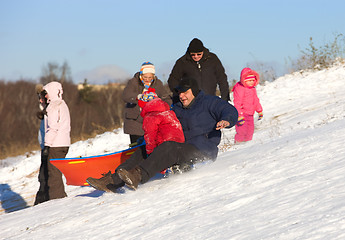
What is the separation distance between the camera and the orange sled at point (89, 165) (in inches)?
272

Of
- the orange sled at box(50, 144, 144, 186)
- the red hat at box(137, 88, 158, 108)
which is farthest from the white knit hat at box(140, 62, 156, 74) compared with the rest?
the orange sled at box(50, 144, 144, 186)

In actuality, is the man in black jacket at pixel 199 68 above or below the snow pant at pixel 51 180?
above

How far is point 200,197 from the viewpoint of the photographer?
5000mm

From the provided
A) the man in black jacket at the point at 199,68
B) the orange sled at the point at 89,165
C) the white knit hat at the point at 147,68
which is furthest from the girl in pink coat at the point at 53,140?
the man in black jacket at the point at 199,68

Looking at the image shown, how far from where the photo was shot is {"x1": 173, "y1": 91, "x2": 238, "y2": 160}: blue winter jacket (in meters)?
5.87

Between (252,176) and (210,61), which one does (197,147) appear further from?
(210,61)

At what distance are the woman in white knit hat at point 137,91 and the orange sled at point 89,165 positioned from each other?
32.6 inches

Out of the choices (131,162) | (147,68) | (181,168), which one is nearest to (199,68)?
(147,68)

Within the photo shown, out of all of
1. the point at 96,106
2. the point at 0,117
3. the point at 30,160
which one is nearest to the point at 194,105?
the point at 30,160

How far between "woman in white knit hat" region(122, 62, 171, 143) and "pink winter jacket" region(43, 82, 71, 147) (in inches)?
39.4

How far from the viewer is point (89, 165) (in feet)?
23.0

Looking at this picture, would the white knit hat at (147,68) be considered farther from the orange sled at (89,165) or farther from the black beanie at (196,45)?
the orange sled at (89,165)

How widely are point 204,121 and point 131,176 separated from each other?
1.12 meters

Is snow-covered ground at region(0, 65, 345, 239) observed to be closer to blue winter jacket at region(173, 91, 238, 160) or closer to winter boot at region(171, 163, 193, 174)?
winter boot at region(171, 163, 193, 174)
